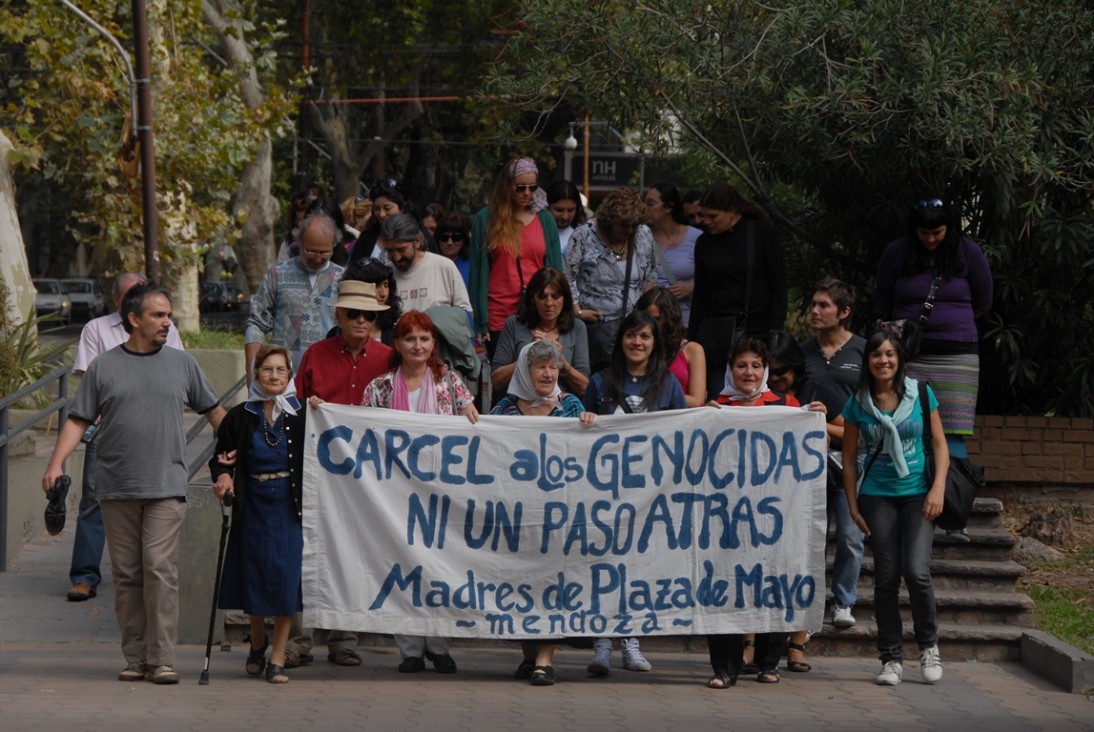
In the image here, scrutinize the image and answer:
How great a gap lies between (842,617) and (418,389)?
263cm

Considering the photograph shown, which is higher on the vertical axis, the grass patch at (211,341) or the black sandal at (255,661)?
the grass patch at (211,341)

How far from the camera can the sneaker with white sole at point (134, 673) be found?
8.42 metres

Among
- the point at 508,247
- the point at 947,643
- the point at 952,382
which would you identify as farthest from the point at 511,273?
the point at 947,643

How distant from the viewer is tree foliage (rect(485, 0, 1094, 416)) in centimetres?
1066

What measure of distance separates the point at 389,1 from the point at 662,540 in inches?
1275

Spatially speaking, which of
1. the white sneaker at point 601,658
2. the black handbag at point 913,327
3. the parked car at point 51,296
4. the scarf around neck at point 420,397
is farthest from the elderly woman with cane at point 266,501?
the parked car at point 51,296

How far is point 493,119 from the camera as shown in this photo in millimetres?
33875

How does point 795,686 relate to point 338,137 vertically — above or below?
below

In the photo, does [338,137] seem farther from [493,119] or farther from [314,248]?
[314,248]

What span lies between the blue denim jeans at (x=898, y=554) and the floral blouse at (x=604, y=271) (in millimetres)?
2519

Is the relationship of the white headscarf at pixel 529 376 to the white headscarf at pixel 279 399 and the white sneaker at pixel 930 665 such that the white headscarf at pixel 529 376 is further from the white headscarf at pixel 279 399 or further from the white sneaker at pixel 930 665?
the white sneaker at pixel 930 665

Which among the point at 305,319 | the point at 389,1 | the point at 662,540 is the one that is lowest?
the point at 662,540

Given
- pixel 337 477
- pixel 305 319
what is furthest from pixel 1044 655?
pixel 305 319

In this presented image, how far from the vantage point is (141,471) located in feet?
27.4
